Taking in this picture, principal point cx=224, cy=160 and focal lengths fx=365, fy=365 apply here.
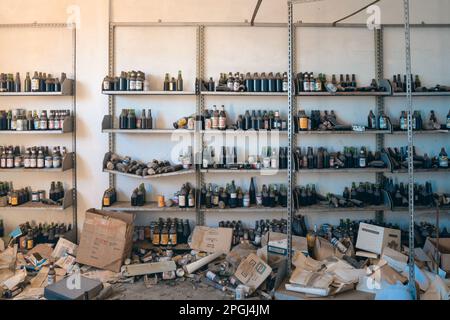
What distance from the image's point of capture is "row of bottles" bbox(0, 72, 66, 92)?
12.3 feet

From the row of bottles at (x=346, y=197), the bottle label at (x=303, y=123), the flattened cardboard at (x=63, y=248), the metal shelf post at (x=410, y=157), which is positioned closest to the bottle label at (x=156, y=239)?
the flattened cardboard at (x=63, y=248)

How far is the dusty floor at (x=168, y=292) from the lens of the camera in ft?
9.56

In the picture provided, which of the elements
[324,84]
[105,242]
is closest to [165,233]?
[105,242]

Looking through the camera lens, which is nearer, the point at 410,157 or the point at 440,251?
the point at 410,157

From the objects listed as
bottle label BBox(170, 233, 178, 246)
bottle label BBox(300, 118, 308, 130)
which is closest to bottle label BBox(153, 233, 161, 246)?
bottle label BBox(170, 233, 178, 246)

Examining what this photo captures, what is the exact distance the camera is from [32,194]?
3.93m

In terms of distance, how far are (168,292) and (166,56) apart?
2.40 meters

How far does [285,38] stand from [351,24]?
0.73m

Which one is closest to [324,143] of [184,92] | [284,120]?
[284,120]

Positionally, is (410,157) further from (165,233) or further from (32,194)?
(32,194)

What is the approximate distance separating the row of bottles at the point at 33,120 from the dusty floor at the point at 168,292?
1.78 m

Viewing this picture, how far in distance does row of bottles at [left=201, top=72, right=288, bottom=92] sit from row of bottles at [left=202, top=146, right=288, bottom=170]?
0.64m

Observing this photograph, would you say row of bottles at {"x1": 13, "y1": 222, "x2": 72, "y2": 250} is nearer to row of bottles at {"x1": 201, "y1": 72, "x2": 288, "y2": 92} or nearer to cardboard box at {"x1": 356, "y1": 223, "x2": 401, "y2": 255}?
row of bottles at {"x1": 201, "y1": 72, "x2": 288, "y2": 92}
